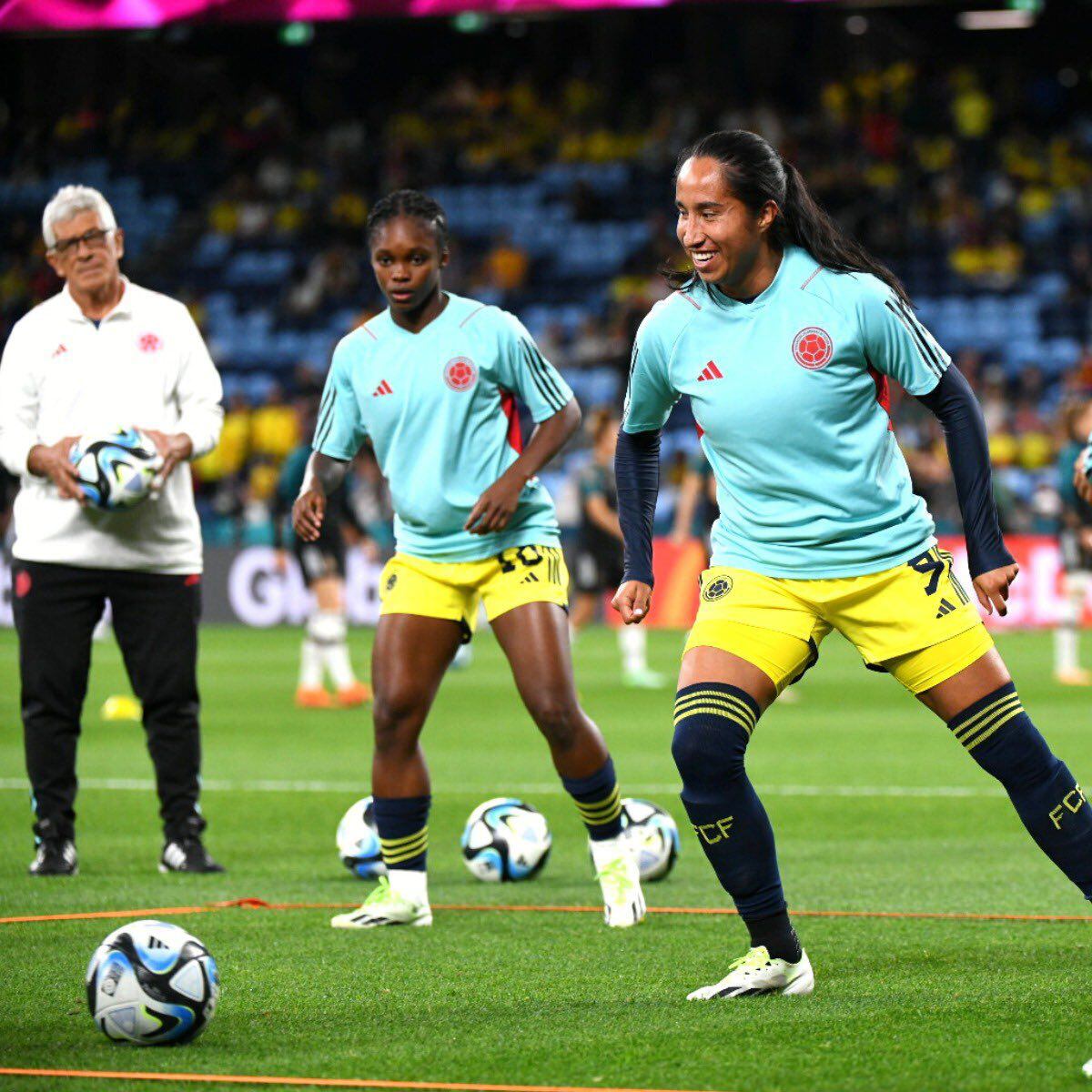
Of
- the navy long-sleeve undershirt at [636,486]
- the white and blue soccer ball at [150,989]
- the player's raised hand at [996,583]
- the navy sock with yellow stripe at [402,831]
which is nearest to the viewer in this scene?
the white and blue soccer ball at [150,989]

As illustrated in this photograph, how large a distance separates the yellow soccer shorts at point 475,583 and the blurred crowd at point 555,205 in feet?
57.1

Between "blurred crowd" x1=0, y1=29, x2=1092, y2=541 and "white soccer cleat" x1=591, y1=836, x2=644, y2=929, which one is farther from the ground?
"blurred crowd" x1=0, y1=29, x2=1092, y2=541

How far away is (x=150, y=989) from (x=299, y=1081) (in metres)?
0.60

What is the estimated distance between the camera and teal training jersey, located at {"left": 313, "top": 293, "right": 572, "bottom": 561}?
21.8 ft

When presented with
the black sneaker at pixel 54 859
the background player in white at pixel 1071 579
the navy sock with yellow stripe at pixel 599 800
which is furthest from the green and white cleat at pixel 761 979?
the background player in white at pixel 1071 579

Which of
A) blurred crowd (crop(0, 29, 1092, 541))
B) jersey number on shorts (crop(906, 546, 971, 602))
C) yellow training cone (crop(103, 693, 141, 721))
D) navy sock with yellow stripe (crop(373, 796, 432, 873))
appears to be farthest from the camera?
blurred crowd (crop(0, 29, 1092, 541))

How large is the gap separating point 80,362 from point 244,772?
4.35 m

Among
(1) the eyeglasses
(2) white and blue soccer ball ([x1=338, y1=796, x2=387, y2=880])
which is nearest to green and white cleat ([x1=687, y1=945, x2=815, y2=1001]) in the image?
(2) white and blue soccer ball ([x1=338, y1=796, x2=387, y2=880])

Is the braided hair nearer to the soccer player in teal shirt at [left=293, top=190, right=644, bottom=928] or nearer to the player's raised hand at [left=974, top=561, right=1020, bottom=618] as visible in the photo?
the soccer player in teal shirt at [left=293, top=190, right=644, bottom=928]

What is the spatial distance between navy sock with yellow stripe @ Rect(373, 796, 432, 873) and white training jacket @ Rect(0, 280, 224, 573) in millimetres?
1606

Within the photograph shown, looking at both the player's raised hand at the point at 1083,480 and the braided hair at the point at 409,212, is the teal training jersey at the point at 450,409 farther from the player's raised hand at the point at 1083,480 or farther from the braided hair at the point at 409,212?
the player's raised hand at the point at 1083,480

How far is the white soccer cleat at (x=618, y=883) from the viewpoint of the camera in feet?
21.6

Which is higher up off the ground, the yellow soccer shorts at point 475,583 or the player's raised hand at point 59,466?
the player's raised hand at point 59,466

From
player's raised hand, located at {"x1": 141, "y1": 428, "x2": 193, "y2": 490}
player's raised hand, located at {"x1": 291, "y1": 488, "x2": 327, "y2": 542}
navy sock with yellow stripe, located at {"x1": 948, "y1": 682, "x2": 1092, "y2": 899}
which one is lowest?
navy sock with yellow stripe, located at {"x1": 948, "y1": 682, "x2": 1092, "y2": 899}
